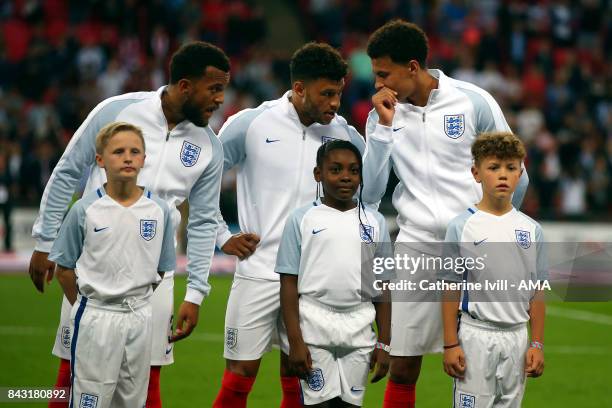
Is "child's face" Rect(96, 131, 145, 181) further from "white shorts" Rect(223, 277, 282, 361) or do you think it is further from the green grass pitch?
the green grass pitch

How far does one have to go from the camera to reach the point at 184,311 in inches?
238

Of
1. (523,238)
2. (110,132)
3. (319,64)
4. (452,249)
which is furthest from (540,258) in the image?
(110,132)

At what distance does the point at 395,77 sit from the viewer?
6.40 m

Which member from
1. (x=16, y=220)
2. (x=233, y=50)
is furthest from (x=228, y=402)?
(x=233, y=50)

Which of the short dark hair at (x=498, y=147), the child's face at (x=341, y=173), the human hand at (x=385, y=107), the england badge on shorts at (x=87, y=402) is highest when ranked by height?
the human hand at (x=385, y=107)

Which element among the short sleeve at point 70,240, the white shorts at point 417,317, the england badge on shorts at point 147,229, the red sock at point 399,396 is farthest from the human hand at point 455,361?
the short sleeve at point 70,240

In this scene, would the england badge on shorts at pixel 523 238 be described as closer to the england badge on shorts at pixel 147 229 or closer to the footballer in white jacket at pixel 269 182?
the footballer in white jacket at pixel 269 182

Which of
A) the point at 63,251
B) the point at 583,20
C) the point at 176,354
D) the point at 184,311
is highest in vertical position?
the point at 583,20

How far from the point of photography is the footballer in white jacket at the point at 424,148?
20.9 feet

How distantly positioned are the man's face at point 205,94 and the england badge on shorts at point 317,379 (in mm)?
1578

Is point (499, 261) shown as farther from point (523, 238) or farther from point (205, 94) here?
point (205, 94)

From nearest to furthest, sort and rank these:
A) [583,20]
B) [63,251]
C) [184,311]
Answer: [63,251]
[184,311]
[583,20]

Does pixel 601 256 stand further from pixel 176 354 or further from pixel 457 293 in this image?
pixel 176 354

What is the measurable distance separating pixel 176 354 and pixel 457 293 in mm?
5370
